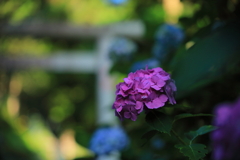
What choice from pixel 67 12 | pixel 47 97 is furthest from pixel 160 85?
pixel 47 97

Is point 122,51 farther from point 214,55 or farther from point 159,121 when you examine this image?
point 214,55

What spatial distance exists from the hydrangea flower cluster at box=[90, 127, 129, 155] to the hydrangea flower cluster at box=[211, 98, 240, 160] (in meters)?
0.94

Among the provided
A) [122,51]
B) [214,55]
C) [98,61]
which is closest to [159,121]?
[214,55]

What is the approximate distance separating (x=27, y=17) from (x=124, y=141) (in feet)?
10.1

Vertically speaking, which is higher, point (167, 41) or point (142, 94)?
point (167, 41)

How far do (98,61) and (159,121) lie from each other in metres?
3.23

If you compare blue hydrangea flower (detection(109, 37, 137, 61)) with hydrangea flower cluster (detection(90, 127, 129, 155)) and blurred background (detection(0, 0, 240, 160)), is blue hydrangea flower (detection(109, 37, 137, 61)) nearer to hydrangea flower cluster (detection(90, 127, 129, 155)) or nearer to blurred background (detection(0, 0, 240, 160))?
blurred background (detection(0, 0, 240, 160))

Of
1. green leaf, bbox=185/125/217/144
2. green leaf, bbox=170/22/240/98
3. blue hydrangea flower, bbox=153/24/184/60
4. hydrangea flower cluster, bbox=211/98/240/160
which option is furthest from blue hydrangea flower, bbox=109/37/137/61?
hydrangea flower cluster, bbox=211/98/240/160

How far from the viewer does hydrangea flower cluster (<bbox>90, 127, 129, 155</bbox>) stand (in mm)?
1341

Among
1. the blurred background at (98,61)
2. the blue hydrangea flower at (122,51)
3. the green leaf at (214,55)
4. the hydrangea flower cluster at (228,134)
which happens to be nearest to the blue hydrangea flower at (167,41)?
the blurred background at (98,61)

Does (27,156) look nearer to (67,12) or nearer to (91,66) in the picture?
(91,66)

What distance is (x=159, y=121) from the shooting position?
66 centimetres

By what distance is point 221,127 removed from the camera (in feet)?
1.37

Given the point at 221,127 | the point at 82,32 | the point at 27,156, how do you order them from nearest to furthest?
the point at 221,127, the point at 82,32, the point at 27,156
